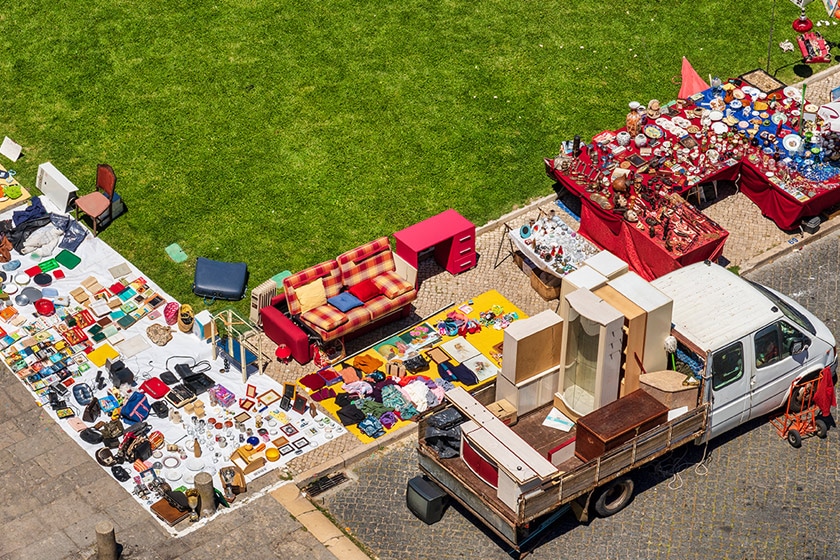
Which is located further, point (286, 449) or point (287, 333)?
point (287, 333)

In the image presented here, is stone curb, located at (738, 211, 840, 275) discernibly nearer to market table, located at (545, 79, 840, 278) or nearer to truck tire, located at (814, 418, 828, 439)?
market table, located at (545, 79, 840, 278)

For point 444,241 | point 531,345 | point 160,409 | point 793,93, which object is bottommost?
point 160,409

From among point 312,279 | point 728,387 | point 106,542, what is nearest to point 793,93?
point 728,387

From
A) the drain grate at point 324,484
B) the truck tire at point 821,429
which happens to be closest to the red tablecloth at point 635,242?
the truck tire at point 821,429

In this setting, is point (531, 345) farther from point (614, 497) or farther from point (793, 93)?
point (793, 93)

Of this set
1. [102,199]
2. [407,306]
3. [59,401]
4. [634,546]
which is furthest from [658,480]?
[102,199]

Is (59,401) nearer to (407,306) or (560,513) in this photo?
(407,306)
